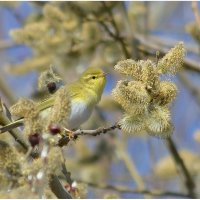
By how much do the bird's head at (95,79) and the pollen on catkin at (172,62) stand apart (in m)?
0.98

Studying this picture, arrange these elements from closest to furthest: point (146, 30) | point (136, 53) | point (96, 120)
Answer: point (136, 53), point (146, 30), point (96, 120)

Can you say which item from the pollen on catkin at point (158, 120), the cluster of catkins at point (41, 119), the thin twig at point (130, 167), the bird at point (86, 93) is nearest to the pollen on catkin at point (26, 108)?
the cluster of catkins at point (41, 119)

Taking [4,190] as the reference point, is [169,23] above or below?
below

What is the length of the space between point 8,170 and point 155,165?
114 inches

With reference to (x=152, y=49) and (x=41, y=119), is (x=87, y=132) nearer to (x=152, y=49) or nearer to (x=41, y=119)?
(x=41, y=119)

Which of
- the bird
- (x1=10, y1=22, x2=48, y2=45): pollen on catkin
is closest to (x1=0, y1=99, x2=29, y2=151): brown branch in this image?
the bird

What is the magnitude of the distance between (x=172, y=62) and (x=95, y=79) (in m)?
1.02

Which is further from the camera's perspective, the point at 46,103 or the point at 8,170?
the point at 46,103

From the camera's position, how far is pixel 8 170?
145 centimetres

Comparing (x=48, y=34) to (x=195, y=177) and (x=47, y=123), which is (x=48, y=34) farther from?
(x=47, y=123)

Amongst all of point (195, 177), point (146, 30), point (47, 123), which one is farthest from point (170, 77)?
point (146, 30)

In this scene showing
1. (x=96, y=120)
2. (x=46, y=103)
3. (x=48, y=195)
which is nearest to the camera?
(x=48, y=195)

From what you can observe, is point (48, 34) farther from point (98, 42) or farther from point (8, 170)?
point (8, 170)

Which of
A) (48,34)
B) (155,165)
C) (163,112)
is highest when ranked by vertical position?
(163,112)
